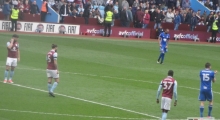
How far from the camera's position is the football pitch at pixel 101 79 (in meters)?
25.2

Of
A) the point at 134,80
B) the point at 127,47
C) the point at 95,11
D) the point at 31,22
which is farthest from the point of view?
the point at 95,11

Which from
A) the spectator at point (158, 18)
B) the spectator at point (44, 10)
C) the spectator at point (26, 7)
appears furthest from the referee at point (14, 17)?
the spectator at point (158, 18)

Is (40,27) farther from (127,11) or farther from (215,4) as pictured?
(215,4)

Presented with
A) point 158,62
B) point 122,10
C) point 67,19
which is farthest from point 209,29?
point 158,62

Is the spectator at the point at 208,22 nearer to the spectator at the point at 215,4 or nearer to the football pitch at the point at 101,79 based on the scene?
the football pitch at the point at 101,79

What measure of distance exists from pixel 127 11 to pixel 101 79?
24200 mm

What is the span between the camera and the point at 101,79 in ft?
109

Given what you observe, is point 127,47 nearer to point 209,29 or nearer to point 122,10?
point 122,10

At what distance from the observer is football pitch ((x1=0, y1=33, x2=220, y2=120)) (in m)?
25.2

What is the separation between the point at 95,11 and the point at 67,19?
278 centimetres

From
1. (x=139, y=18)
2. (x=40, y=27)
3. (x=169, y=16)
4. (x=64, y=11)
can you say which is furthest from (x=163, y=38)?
(x=169, y=16)

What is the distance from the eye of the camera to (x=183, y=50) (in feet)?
161

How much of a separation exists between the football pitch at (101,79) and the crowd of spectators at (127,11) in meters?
4.38

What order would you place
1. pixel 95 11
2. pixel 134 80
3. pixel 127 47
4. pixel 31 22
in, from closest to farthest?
A: pixel 134 80, pixel 127 47, pixel 31 22, pixel 95 11
